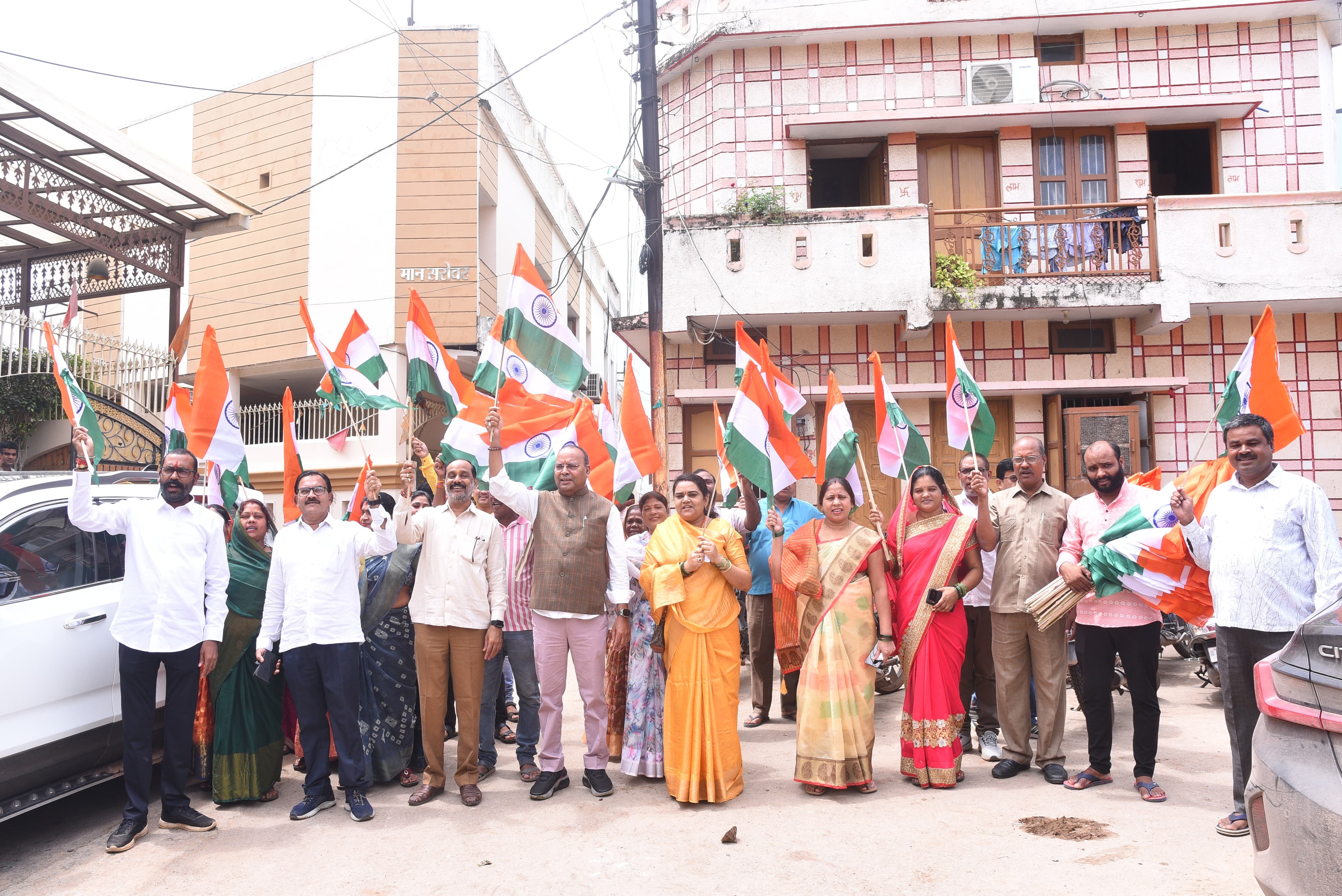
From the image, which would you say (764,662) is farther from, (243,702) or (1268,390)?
(1268,390)

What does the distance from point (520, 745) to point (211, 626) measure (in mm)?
1842

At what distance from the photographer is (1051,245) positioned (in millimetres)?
12000

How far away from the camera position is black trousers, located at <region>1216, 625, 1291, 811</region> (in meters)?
3.88

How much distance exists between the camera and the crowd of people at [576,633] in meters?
4.54

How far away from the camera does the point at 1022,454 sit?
512 centimetres

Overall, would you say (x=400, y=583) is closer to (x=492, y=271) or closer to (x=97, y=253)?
(x=97, y=253)

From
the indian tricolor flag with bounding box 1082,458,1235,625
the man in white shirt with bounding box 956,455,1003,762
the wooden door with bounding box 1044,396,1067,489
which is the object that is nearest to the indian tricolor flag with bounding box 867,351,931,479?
the man in white shirt with bounding box 956,455,1003,762

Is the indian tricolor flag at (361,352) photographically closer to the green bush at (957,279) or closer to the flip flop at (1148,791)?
the flip flop at (1148,791)

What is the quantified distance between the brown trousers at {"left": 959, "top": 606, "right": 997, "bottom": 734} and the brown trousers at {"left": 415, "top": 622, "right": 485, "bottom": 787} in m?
2.92

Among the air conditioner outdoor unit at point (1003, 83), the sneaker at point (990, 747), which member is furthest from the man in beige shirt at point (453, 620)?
the air conditioner outdoor unit at point (1003, 83)

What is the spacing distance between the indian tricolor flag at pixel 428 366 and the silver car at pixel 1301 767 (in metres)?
4.57

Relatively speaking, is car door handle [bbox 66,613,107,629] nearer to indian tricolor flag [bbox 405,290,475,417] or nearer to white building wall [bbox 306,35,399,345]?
indian tricolor flag [bbox 405,290,475,417]

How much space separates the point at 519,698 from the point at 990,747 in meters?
2.83

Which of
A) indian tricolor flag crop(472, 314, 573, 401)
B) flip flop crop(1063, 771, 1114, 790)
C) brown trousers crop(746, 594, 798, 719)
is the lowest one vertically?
flip flop crop(1063, 771, 1114, 790)
